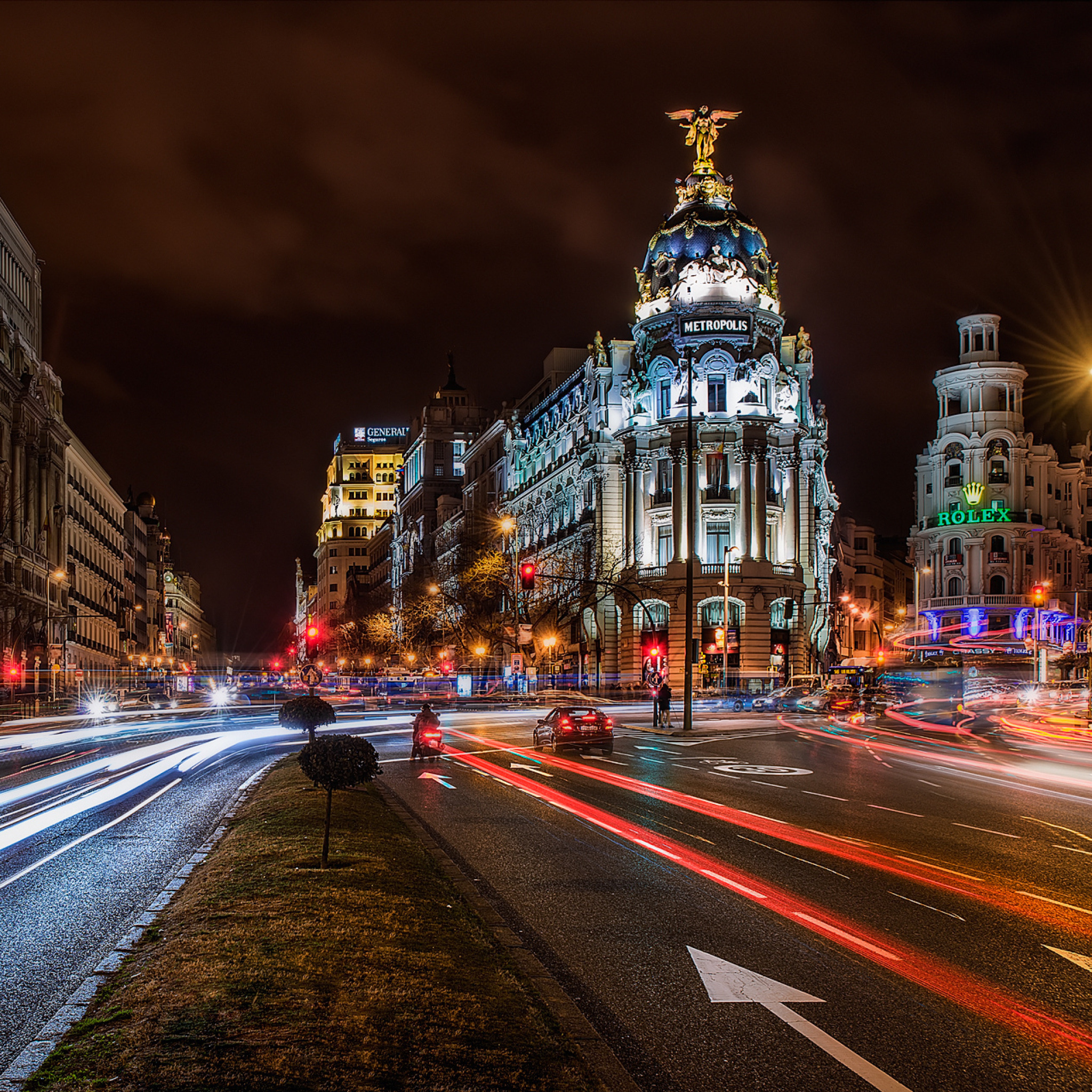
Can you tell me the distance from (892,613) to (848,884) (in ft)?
456

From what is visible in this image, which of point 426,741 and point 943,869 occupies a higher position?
point 943,869

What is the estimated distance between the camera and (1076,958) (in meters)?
9.27

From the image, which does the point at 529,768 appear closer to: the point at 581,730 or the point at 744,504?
the point at 581,730

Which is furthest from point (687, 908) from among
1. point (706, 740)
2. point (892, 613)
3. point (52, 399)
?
point (892, 613)

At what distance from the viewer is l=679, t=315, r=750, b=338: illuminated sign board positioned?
7131cm

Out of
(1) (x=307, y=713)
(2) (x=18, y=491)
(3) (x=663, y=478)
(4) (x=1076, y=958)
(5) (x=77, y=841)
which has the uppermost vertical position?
(3) (x=663, y=478)

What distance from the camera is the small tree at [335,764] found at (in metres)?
12.0

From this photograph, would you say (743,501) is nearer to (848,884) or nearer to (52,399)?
(52,399)

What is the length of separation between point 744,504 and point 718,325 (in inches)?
427

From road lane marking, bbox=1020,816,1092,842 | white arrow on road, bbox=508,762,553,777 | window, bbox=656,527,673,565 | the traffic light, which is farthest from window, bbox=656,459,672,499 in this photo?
road lane marking, bbox=1020,816,1092,842

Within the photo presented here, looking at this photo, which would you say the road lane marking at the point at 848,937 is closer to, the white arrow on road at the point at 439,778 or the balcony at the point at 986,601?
the white arrow on road at the point at 439,778

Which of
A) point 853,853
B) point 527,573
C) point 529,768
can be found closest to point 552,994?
point 853,853

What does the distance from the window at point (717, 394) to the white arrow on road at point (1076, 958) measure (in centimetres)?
6393

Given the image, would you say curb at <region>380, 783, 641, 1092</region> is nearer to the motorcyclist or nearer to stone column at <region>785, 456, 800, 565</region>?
the motorcyclist
